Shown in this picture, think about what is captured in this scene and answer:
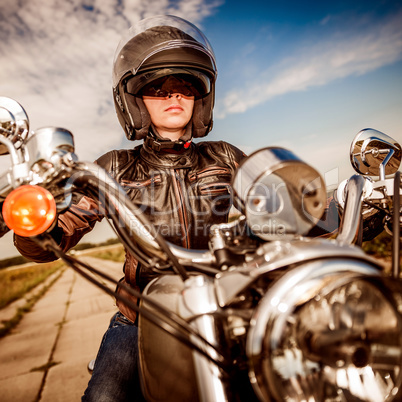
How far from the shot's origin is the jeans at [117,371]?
1.13 m

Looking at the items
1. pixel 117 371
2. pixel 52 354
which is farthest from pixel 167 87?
pixel 52 354

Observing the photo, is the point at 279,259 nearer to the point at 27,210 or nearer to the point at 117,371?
the point at 27,210

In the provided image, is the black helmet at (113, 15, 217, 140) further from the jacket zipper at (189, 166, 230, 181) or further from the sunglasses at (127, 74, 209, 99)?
the jacket zipper at (189, 166, 230, 181)

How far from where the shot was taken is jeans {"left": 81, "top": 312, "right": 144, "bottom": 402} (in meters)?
1.13

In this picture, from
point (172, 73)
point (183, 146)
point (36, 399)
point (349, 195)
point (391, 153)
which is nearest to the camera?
point (349, 195)

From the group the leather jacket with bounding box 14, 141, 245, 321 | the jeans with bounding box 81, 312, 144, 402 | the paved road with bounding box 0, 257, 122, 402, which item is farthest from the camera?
the paved road with bounding box 0, 257, 122, 402

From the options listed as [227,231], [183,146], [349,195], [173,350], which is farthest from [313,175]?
[183,146]

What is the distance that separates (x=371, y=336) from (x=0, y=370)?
155 inches

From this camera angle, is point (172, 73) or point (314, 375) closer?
point (314, 375)

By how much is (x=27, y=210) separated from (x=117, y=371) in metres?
0.86

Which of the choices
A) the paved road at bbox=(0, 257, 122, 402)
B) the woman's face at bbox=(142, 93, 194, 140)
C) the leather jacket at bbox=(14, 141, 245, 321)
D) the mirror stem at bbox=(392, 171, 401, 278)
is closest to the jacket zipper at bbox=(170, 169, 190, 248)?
the leather jacket at bbox=(14, 141, 245, 321)

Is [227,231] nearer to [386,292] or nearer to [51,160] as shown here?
[386,292]

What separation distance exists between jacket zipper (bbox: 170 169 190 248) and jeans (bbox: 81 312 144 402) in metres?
0.49

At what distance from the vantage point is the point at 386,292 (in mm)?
525
